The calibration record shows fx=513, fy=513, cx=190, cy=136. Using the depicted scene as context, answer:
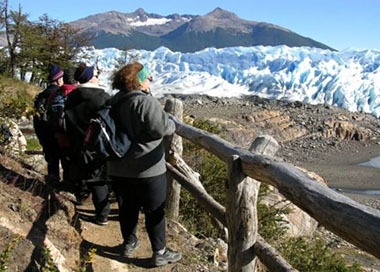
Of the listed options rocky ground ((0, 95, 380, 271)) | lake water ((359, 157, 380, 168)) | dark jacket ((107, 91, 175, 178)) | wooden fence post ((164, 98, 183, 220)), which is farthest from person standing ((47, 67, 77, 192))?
lake water ((359, 157, 380, 168))

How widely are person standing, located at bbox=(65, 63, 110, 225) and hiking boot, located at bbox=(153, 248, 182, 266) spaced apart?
1043 millimetres

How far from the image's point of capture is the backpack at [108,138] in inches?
146

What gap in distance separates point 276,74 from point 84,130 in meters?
61.3

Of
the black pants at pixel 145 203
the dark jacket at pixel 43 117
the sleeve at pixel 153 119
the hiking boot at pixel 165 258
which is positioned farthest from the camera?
the dark jacket at pixel 43 117

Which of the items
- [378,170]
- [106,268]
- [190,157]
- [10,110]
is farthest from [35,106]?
[378,170]

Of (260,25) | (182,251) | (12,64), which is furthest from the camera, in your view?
(260,25)

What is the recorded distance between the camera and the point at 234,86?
207 ft

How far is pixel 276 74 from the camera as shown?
6431 cm

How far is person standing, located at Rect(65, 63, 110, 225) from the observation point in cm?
453

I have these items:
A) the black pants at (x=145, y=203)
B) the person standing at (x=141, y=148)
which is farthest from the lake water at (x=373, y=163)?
the person standing at (x=141, y=148)

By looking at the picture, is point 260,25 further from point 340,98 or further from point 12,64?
point 12,64

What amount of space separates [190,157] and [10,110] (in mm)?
3126

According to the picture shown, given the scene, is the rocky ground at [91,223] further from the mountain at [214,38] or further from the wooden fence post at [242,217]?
the mountain at [214,38]

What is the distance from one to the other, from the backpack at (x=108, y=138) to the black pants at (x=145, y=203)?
0.85 ft
